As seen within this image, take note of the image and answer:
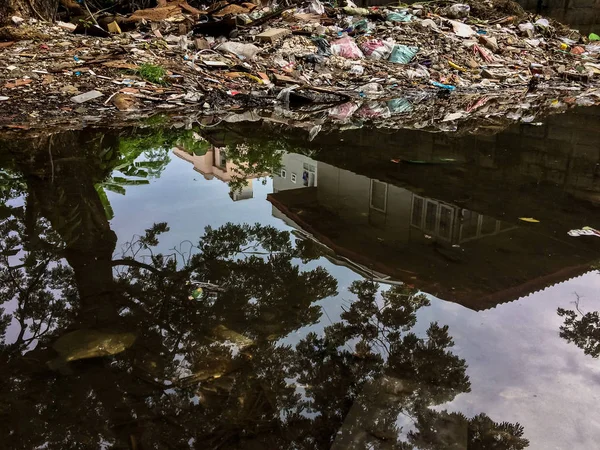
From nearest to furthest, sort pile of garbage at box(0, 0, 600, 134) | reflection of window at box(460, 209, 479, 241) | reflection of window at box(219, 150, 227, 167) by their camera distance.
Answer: reflection of window at box(460, 209, 479, 241) → reflection of window at box(219, 150, 227, 167) → pile of garbage at box(0, 0, 600, 134)

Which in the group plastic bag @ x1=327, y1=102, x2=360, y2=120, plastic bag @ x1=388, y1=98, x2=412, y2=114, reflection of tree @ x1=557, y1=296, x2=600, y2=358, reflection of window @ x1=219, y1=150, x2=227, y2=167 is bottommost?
reflection of tree @ x1=557, y1=296, x2=600, y2=358

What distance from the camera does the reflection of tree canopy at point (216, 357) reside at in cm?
149

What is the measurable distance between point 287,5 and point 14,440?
11344 millimetres

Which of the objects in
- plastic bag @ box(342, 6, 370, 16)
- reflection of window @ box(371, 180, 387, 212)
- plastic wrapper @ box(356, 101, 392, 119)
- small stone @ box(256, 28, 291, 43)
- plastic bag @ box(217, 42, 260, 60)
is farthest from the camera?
plastic bag @ box(342, 6, 370, 16)

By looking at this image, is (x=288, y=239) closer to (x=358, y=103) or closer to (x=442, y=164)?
(x=442, y=164)

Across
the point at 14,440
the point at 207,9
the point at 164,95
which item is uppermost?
the point at 207,9

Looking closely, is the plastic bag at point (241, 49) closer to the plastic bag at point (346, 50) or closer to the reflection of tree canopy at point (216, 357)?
the plastic bag at point (346, 50)

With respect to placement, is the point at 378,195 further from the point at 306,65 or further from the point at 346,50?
the point at 346,50

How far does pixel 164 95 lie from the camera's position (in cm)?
669

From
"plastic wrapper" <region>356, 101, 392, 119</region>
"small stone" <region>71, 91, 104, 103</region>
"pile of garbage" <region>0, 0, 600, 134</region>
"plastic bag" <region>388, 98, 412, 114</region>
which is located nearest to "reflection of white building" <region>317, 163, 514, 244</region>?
"pile of garbage" <region>0, 0, 600, 134</region>

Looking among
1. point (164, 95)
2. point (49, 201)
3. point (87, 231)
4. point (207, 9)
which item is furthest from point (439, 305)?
point (207, 9)

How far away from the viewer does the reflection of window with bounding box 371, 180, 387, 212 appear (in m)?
3.38

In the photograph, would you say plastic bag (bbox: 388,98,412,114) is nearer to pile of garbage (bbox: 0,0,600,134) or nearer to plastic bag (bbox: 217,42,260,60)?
pile of garbage (bbox: 0,0,600,134)

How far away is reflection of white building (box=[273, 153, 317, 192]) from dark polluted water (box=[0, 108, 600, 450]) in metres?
0.06
